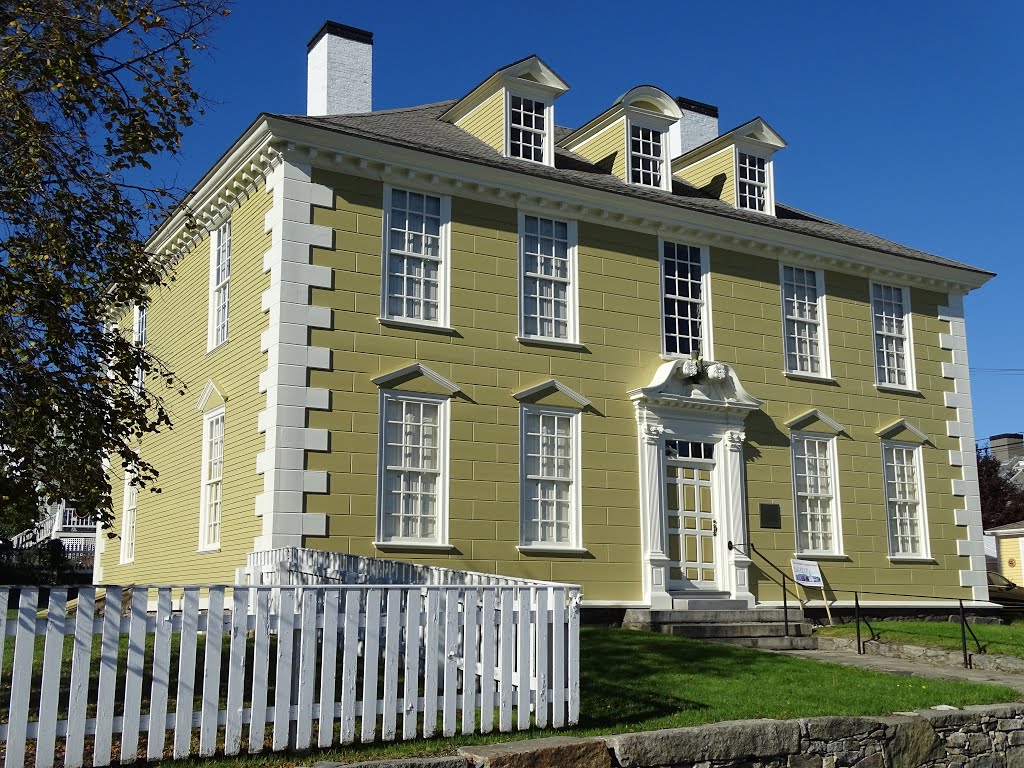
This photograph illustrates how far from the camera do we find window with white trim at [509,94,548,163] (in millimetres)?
17438

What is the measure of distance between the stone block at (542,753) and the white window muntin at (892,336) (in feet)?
46.0

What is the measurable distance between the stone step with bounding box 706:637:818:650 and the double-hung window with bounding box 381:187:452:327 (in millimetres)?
6208

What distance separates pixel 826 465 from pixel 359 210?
9.51 m

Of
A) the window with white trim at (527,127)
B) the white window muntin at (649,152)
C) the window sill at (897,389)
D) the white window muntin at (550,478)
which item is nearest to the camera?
the white window muntin at (550,478)

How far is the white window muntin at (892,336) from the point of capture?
2022cm

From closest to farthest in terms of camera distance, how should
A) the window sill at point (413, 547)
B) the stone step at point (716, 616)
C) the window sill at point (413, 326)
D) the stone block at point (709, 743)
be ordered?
the stone block at point (709, 743) < the window sill at point (413, 547) < the window sill at point (413, 326) < the stone step at point (716, 616)

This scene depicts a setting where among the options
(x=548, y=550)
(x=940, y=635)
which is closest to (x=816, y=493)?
(x=940, y=635)

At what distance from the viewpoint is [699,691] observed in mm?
10109

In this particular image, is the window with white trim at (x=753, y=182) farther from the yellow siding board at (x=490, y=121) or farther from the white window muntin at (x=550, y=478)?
the white window muntin at (x=550, y=478)

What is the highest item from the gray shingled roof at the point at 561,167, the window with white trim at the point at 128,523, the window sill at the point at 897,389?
the gray shingled roof at the point at 561,167

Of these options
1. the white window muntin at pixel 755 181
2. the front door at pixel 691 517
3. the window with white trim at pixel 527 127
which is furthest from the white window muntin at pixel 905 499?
the window with white trim at pixel 527 127

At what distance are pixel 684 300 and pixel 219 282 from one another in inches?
302

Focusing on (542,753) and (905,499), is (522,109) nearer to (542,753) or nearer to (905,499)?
(905,499)

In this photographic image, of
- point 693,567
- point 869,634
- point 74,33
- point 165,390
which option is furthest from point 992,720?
point 165,390
